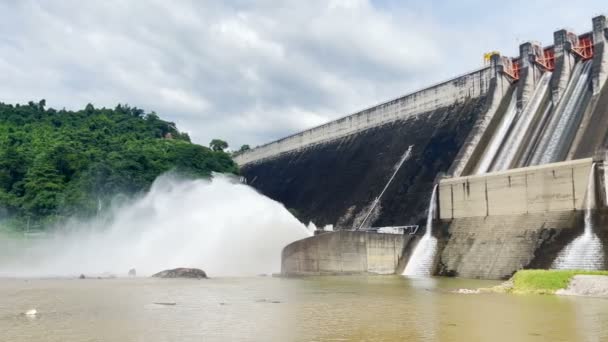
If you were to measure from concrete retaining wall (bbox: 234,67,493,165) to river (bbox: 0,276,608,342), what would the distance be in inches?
809

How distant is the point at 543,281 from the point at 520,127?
15.4 meters

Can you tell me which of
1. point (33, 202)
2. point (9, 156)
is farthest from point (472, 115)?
point (9, 156)

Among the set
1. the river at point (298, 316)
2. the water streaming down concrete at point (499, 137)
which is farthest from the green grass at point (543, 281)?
the water streaming down concrete at point (499, 137)

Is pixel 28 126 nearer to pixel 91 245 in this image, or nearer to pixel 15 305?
pixel 91 245

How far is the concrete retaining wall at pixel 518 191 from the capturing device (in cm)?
2177

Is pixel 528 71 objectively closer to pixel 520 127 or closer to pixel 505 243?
pixel 520 127

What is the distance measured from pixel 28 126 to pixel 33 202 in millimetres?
29076

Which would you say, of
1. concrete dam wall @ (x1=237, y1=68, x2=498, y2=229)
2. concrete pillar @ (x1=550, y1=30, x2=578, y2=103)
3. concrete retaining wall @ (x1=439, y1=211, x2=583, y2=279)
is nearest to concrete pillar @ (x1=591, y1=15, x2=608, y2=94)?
concrete pillar @ (x1=550, y1=30, x2=578, y2=103)

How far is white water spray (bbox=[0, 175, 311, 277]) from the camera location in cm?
3042

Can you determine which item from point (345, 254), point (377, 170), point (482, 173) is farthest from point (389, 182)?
point (345, 254)

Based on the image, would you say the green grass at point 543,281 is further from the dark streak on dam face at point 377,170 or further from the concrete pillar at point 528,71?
the concrete pillar at point 528,71

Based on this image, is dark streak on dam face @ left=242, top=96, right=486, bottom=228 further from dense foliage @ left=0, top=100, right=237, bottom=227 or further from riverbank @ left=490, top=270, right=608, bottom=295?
riverbank @ left=490, top=270, right=608, bottom=295

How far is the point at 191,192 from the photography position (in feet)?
117

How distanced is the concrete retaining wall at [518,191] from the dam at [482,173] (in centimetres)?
5
